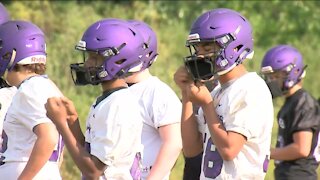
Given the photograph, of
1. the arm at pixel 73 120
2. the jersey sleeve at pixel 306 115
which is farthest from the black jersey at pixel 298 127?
the arm at pixel 73 120

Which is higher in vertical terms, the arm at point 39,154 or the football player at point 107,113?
the football player at point 107,113

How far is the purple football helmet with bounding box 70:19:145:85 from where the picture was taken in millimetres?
6102

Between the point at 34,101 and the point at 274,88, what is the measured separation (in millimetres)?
2521

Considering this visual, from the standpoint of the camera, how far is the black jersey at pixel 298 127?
8.80 meters

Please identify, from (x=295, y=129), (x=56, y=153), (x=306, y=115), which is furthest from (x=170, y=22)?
(x=56, y=153)

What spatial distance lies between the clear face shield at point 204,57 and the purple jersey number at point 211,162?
0.47 meters

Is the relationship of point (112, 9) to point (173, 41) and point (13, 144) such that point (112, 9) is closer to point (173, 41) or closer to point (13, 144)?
point (173, 41)

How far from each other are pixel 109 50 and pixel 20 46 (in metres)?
1.07

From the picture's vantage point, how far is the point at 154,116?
7.12 m

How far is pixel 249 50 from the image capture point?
6.61 metres

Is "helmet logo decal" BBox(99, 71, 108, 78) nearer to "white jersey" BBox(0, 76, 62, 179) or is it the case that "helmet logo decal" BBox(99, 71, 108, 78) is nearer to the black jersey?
"white jersey" BBox(0, 76, 62, 179)

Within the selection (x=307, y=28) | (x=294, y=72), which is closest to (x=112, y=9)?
(x=307, y=28)

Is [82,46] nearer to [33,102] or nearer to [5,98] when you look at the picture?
[33,102]

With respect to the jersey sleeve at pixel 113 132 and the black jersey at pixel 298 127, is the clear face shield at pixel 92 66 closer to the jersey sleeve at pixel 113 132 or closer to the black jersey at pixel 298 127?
the jersey sleeve at pixel 113 132
